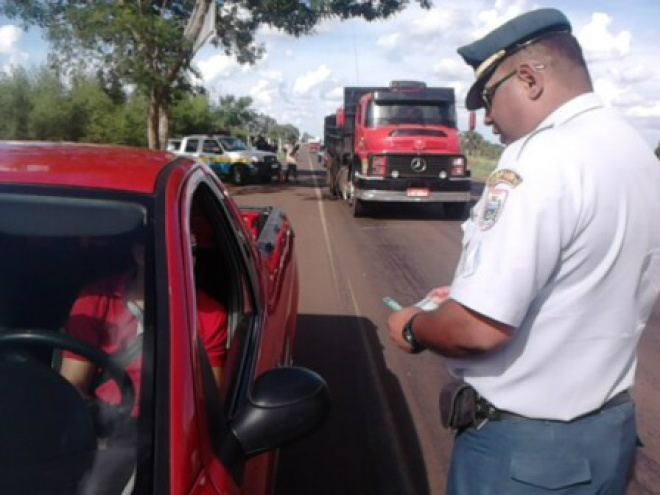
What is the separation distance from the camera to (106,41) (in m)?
16.5

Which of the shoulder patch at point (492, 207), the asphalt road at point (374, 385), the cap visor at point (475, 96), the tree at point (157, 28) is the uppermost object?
the tree at point (157, 28)

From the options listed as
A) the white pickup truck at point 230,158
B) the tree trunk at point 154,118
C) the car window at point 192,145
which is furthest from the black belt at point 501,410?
the car window at point 192,145

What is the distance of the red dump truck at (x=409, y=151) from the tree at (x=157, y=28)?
4826 millimetres

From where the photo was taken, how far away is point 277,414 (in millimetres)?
1824

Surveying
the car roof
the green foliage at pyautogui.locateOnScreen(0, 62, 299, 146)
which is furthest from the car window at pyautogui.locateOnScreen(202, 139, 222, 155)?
the car roof

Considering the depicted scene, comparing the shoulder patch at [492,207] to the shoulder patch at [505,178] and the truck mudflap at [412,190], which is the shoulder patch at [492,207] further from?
the truck mudflap at [412,190]

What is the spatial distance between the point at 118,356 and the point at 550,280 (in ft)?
3.70

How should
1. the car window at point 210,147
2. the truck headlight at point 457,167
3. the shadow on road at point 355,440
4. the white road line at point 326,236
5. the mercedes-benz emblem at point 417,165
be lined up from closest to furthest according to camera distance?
the shadow on road at point 355,440 → the white road line at point 326,236 → the mercedes-benz emblem at point 417,165 → the truck headlight at point 457,167 → the car window at point 210,147

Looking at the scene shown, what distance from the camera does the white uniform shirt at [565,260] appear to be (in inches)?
61.4

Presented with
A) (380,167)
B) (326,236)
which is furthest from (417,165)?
(326,236)

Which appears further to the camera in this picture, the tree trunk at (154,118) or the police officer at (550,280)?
the tree trunk at (154,118)

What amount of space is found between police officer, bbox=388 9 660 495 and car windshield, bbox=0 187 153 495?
0.80 metres

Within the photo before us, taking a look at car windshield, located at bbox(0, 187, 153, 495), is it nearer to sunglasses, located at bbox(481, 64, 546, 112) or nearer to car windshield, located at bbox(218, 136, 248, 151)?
sunglasses, located at bbox(481, 64, 546, 112)

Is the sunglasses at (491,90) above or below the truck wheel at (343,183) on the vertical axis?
above
